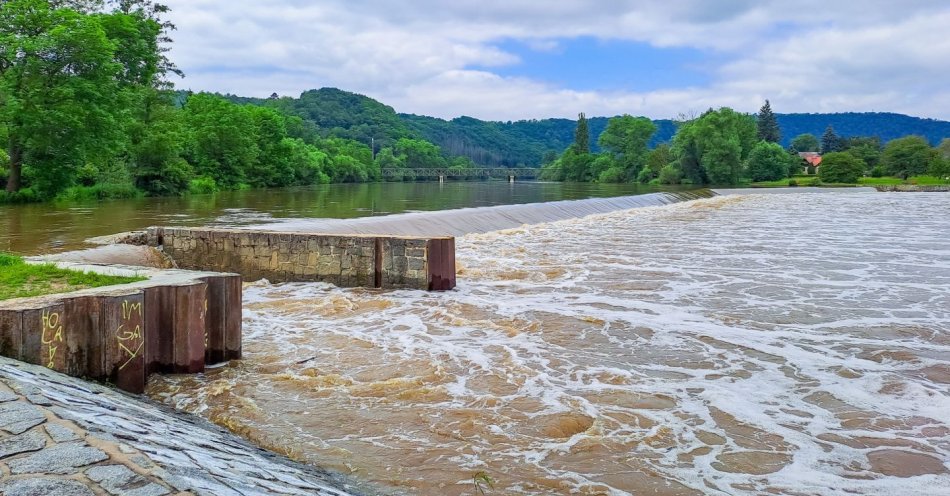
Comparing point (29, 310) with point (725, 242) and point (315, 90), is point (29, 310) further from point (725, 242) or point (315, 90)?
point (315, 90)

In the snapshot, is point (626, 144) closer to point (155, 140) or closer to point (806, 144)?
point (806, 144)

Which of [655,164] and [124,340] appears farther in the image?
[655,164]

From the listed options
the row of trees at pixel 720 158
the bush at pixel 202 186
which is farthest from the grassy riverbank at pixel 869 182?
the bush at pixel 202 186

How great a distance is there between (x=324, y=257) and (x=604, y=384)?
7551mm

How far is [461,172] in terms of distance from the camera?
143 metres

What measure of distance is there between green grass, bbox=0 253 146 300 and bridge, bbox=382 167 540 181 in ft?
388

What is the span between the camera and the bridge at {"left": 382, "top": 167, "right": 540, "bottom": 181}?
127 metres

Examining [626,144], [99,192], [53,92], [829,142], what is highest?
[829,142]

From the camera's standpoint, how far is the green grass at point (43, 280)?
7105mm

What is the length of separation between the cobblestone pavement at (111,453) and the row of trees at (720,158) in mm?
91400

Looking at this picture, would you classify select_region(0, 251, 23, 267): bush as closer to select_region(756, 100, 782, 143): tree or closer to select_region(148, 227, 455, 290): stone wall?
select_region(148, 227, 455, 290): stone wall

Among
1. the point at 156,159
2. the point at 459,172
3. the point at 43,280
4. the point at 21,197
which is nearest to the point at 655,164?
the point at 459,172

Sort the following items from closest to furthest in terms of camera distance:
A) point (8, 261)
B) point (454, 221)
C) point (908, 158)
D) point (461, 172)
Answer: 1. point (8, 261)
2. point (454, 221)
3. point (908, 158)
4. point (461, 172)

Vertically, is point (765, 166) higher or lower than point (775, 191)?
higher
